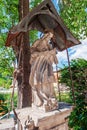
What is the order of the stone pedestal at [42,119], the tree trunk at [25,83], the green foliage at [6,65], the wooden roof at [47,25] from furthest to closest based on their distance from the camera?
the green foliage at [6,65]
the tree trunk at [25,83]
the wooden roof at [47,25]
the stone pedestal at [42,119]

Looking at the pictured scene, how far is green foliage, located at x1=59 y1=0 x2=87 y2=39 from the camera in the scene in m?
9.84

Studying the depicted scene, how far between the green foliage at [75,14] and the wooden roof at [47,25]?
15.5 feet

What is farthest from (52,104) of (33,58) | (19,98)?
(19,98)

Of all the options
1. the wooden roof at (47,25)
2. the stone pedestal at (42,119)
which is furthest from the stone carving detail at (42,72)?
the wooden roof at (47,25)

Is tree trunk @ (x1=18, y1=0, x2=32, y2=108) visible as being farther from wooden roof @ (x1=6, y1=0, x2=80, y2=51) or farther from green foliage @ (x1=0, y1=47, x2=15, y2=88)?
wooden roof @ (x1=6, y1=0, x2=80, y2=51)

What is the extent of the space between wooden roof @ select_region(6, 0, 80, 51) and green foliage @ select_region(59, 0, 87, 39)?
4721 mm

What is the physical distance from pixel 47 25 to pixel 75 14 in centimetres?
508

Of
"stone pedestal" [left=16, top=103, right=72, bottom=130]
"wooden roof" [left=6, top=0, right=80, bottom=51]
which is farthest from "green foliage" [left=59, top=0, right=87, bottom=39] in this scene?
"stone pedestal" [left=16, top=103, right=72, bottom=130]

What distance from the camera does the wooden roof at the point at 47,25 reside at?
476 cm

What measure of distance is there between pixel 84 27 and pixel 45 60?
5.89 meters

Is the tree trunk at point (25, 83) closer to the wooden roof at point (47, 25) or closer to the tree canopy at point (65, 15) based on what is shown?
the tree canopy at point (65, 15)

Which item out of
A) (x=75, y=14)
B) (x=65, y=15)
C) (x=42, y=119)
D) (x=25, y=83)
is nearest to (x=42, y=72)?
(x=42, y=119)

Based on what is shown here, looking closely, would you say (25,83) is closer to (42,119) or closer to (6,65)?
(6,65)

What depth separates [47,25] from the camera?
521cm
